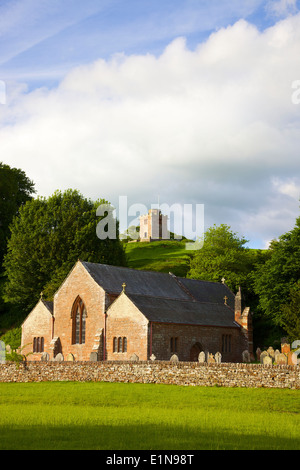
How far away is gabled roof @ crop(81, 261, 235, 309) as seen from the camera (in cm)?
5438

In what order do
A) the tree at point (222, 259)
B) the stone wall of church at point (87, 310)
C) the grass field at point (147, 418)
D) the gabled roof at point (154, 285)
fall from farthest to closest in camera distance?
1. the tree at point (222, 259)
2. the gabled roof at point (154, 285)
3. the stone wall of church at point (87, 310)
4. the grass field at point (147, 418)

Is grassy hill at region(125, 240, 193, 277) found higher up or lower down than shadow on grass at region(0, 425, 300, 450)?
higher up

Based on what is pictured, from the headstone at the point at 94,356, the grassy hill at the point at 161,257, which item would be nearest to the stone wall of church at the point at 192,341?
the headstone at the point at 94,356

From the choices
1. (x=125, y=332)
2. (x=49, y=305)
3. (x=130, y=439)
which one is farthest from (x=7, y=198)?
(x=130, y=439)

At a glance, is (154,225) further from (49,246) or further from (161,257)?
(49,246)

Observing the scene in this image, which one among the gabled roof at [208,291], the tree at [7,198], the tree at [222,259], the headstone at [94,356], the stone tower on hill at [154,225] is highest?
the stone tower on hill at [154,225]

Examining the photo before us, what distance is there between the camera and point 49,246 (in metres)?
69.8

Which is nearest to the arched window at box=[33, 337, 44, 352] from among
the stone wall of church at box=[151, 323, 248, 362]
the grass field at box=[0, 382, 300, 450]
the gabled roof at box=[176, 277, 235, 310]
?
the stone wall of church at box=[151, 323, 248, 362]

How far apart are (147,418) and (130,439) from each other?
5.32 meters

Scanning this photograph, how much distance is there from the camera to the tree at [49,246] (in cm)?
6912

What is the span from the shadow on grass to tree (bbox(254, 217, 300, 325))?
37664 mm

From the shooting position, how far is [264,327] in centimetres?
6675

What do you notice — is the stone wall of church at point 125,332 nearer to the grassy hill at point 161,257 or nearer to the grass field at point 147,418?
the grass field at point 147,418

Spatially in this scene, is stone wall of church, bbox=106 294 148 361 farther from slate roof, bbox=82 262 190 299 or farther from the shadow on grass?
the shadow on grass
